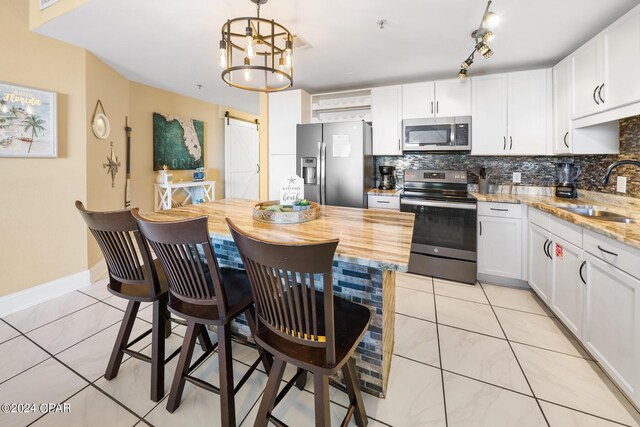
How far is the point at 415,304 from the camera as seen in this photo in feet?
8.47

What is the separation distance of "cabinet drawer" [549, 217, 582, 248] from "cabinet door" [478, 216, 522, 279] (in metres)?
0.56

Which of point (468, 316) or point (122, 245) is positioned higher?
point (122, 245)

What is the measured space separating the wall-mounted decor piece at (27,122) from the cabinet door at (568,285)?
4.32 meters

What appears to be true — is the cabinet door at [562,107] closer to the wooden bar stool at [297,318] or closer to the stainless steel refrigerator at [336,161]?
the stainless steel refrigerator at [336,161]

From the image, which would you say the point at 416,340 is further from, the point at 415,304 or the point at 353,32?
the point at 353,32

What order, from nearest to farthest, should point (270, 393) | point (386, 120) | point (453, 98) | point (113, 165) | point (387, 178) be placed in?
1. point (270, 393)
2. point (453, 98)
3. point (113, 165)
4. point (386, 120)
5. point (387, 178)

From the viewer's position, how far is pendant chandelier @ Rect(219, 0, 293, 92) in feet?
5.19

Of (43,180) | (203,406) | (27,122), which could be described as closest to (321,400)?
(203,406)

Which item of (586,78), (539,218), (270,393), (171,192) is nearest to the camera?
(270,393)

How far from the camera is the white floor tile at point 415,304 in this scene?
94.7 inches

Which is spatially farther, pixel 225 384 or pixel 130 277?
pixel 130 277

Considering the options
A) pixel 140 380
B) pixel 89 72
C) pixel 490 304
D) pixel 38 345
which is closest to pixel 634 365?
pixel 490 304

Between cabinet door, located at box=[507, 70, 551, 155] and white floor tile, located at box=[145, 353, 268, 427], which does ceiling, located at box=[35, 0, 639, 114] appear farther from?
white floor tile, located at box=[145, 353, 268, 427]

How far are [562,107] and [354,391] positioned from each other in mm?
3212
